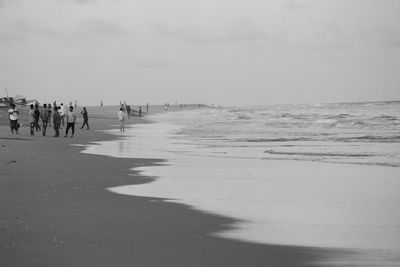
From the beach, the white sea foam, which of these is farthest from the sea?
the beach

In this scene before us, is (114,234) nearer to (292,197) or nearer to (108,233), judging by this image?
(108,233)

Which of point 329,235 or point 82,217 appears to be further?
point 82,217

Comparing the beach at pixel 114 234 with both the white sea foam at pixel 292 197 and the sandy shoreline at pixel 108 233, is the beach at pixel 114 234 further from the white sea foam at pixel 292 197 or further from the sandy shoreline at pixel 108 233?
the white sea foam at pixel 292 197

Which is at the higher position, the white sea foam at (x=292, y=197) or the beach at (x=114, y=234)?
the beach at (x=114, y=234)

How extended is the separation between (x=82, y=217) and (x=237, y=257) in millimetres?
2826

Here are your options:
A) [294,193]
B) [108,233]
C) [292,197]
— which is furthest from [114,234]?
[294,193]

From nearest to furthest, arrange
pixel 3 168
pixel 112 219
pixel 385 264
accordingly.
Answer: pixel 385 264 → pixel 112 219 → pixel 3 168

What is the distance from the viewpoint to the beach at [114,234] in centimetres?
641

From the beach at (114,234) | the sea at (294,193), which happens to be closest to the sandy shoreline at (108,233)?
the beach at (114,234)

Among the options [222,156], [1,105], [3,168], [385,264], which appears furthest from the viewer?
[1,105]

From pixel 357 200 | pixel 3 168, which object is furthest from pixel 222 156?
pixel 357 200

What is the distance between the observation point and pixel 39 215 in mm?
8695

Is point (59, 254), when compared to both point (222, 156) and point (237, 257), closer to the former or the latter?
point (237, 257)

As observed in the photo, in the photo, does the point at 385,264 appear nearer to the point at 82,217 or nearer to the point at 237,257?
the point at 237,257
